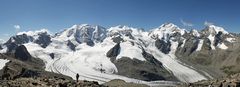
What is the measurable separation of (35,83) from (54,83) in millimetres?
6708

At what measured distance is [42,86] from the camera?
118 m

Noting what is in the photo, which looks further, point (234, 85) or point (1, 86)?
point (234, 85)

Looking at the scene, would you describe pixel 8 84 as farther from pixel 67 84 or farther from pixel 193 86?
pixel 193 86

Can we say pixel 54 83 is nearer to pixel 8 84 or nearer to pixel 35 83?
pixel 35 83

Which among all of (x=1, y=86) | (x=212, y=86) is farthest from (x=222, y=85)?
(x=1, y=86)

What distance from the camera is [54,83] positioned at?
123875 mm

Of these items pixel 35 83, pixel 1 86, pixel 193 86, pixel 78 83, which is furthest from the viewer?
pixel 193 86

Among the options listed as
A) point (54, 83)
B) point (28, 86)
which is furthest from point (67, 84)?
Result: point (28, 86)

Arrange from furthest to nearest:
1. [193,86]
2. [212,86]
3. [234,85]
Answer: [193,86] < [212,86] < [234,85]

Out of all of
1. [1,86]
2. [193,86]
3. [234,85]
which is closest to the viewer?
[1,86]

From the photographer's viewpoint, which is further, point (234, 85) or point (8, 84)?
point (234, 85)

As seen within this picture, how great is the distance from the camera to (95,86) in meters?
141

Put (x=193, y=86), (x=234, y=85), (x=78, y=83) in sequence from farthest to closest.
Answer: (x=193, y=86) → (x=234, y=85) → (x=78, y=83)

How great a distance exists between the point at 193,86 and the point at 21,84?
95.0m
